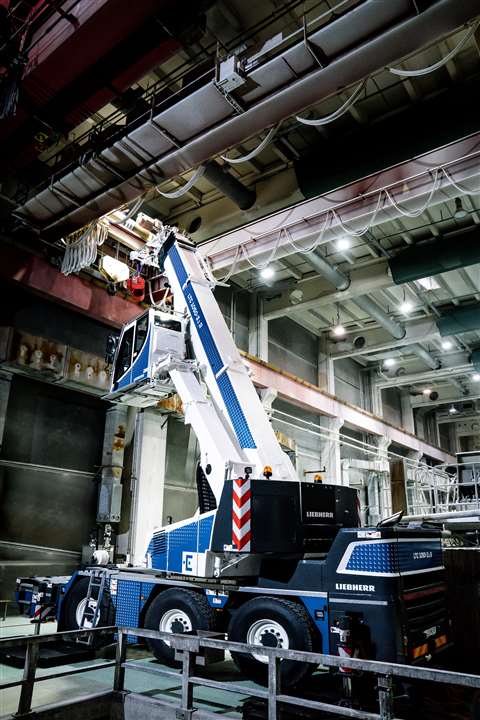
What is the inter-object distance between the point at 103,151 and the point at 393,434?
→ 18.7 m

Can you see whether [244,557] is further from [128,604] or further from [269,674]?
[269,674]

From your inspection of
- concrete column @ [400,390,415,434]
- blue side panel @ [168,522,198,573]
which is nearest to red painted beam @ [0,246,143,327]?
blue side panel @ [168,522,198,573]

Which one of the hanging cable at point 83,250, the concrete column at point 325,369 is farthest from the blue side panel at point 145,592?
the concrete column at point 325,369

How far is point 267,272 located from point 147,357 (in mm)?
8803

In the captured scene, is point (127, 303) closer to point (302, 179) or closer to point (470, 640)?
point (302, 179)

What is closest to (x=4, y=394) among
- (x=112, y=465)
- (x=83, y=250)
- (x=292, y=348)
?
(x=112, y=465)

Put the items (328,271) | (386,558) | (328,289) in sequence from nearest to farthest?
(386,558)
(328,271)
(328,289)

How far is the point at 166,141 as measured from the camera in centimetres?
834

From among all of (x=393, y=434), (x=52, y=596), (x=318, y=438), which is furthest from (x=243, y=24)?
(x=393, y=434)

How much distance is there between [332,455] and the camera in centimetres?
1955

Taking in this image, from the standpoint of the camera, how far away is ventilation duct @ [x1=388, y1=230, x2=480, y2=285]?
42.0 ft

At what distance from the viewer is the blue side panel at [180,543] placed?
6.20m

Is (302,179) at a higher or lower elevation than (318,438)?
higher

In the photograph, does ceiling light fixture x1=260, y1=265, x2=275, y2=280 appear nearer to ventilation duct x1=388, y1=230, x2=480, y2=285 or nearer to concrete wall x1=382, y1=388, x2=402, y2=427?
ventilation duct x1=388, y1=230, x2=480, y2=285
